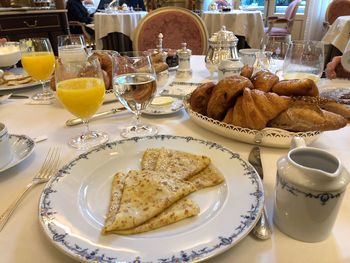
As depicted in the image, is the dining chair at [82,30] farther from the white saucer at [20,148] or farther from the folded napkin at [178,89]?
the white saucer at [20,148]

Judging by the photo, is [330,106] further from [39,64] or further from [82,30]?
[82,30]

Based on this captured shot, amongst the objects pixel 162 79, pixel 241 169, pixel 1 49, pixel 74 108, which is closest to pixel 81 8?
pixel 1 49

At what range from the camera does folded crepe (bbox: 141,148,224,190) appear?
559mm

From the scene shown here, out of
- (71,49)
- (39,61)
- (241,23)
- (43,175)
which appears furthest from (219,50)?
(241,23)

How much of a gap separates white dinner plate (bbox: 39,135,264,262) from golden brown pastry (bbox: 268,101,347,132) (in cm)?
18

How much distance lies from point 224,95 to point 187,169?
0.26 m

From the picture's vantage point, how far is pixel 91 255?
1.29 ft

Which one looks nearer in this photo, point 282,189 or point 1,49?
point 282,189

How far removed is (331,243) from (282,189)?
11cm

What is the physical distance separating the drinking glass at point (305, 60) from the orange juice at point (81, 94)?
2.28 feet

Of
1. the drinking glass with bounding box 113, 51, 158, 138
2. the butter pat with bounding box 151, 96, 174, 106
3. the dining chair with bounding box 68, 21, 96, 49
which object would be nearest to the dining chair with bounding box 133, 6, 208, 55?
the butter pat with bounding box 151, 96, 174, 106

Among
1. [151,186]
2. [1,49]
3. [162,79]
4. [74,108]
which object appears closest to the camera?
[151,186]

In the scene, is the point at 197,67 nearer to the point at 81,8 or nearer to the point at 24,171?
the point at 24,171

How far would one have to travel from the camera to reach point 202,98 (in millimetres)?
833
